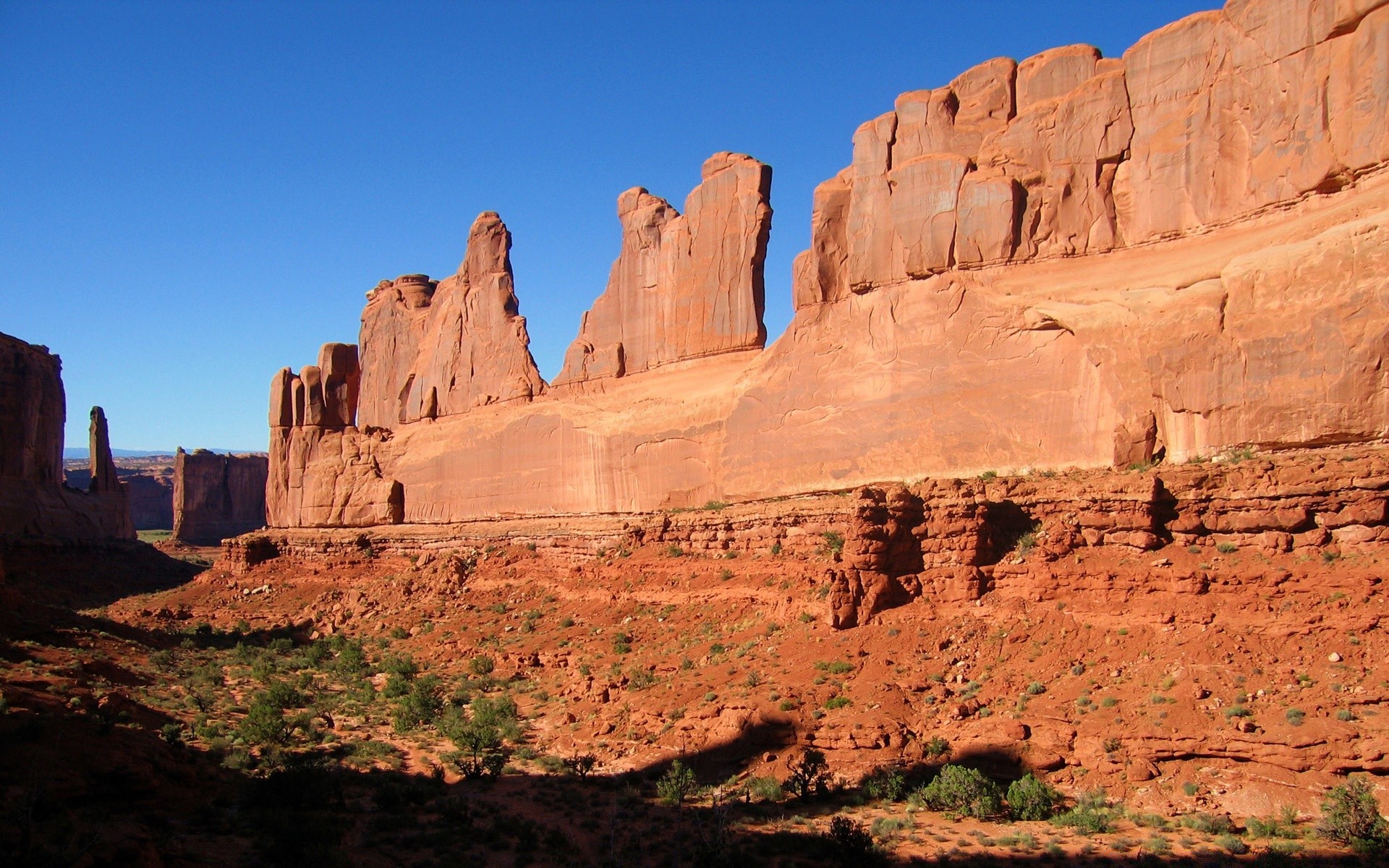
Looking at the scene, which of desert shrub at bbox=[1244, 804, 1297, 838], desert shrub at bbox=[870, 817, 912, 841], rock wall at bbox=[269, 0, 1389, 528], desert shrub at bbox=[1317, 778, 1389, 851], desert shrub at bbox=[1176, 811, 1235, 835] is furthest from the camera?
rock wall at bbox=[269, 0, 1389, 528]

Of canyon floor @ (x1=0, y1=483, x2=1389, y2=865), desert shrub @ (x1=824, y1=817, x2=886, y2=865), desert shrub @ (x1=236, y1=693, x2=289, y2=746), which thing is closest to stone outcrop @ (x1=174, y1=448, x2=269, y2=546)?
canyon floor @ (x1=0, y1=483, x2=1389, y2=865)

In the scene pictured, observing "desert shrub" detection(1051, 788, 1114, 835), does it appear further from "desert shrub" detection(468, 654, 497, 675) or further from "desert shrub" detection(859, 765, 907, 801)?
"desert shrub" detection(468, 654, 497, 675)

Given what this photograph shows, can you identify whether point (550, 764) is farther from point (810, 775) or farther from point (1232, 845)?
point (1232, 845)

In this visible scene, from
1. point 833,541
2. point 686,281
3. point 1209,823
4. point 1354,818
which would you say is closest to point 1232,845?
point 1209,823

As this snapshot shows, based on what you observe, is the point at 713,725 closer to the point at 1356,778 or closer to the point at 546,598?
the point at 1356,778

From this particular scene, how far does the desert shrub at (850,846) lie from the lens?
11070mm

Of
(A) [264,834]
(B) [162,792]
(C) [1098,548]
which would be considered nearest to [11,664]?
(B) [162,792]

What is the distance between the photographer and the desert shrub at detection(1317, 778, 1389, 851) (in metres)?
9.99

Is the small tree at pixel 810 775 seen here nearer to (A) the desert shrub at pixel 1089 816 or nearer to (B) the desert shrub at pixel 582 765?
(A) the desert shrub at pixel 1089 816

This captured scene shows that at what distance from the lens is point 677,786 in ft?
45.9

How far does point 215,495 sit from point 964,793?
73.0 meters

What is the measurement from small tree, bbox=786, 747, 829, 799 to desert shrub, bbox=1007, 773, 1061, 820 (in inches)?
102

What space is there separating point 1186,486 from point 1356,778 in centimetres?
478

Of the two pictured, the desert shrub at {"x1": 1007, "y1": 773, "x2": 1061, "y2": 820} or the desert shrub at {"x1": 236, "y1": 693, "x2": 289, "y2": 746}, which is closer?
the desert shrub at {"x1": 1007, "y1": 773, "x2": 1061, "y2": 820}
